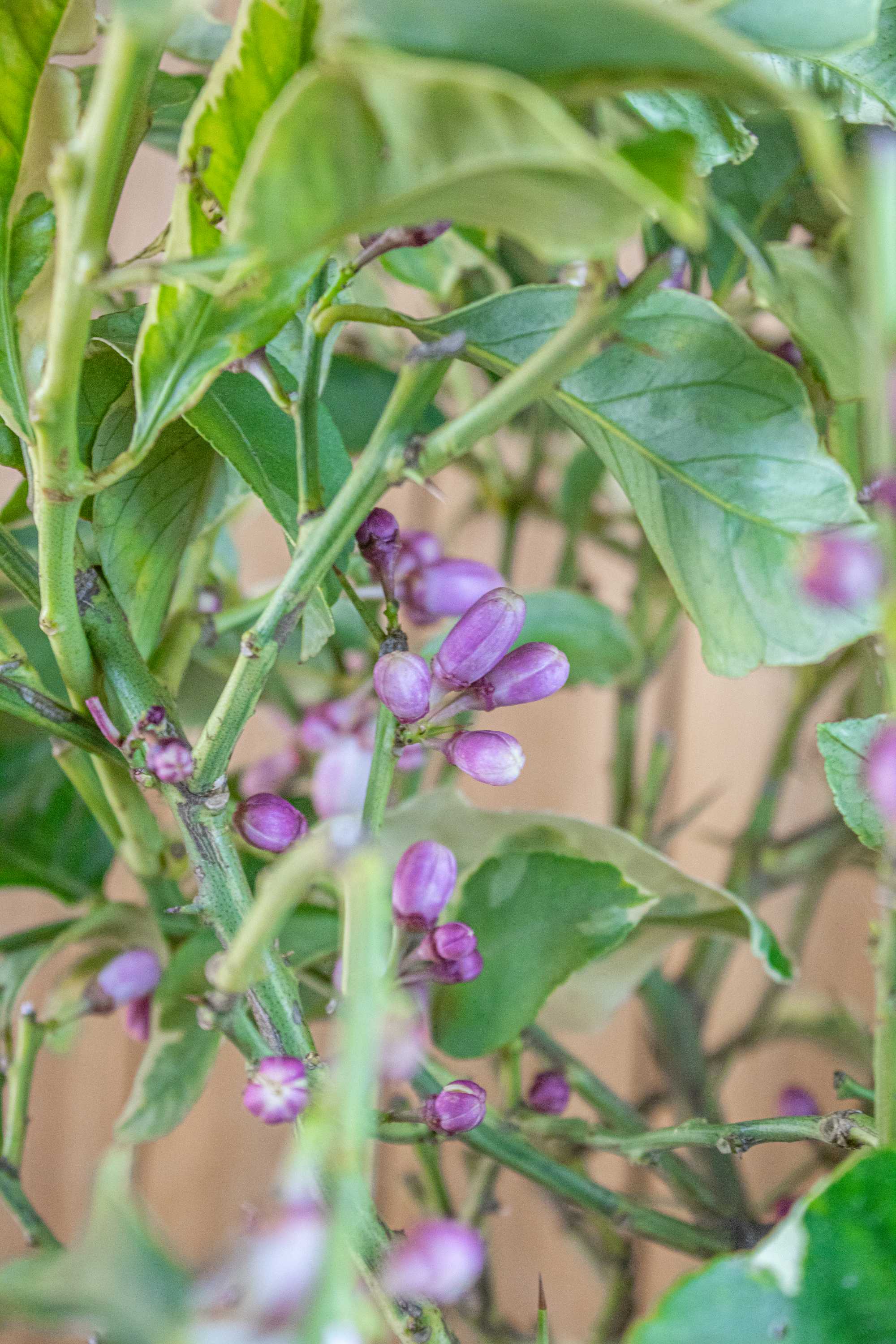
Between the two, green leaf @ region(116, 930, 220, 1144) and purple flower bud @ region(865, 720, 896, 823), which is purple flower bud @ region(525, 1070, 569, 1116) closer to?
green leaf @ region(116, 930, 220, 1144)

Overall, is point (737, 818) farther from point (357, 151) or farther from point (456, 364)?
point (357, 151)

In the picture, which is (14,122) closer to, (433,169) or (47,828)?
(433,169)

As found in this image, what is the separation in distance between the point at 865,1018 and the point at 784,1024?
7 cm

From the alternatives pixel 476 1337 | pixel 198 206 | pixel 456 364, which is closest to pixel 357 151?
pixel 198 206

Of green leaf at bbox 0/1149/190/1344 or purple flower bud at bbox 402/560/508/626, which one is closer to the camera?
green leaf at bbox 0/1149/190/1344

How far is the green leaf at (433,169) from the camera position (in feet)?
0.39

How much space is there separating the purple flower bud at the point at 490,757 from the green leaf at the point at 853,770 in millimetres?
51

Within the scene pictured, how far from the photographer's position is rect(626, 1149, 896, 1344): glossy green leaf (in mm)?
140

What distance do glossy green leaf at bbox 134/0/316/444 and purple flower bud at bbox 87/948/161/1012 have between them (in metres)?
0.17

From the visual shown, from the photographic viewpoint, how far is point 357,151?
5.3 inches

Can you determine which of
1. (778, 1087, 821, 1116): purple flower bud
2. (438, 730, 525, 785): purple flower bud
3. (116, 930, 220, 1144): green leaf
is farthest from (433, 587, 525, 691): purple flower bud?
(778, 1087, 821, 1116): purple flower bud

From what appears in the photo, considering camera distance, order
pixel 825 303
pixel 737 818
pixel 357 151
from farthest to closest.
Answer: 1. pixel 737 818
2. pixel 825 303
3. pixel 357 151

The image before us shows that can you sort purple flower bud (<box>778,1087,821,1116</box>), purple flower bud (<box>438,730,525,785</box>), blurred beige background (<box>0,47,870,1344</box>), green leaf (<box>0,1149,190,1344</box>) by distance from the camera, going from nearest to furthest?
green leaf (<box>0,1149,190,1344</box>)
purple flower bud (<box>438,730,525,785</box>)
purple flower bud (<box>778,1087,821,1116</box>)
blurred beige background (<box>0,47,870,1344</box>)

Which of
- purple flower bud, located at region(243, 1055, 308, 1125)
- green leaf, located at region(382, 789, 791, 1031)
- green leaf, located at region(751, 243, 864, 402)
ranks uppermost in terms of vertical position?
green leaf, located at region(751, 243, 864, 402)
